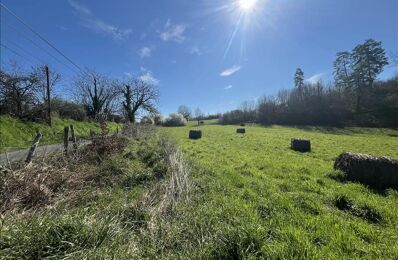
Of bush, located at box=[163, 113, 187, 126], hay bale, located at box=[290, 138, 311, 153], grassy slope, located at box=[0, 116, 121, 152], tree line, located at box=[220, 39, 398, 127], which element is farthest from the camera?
bush, located at box=[163, 113, 187, 126]

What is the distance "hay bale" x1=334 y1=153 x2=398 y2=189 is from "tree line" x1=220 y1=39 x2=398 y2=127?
4810 centimetres

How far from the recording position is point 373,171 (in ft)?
20.1

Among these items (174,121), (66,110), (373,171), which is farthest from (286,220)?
(174,121)

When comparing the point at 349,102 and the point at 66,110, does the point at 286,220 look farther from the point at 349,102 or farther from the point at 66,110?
the point at 349,102

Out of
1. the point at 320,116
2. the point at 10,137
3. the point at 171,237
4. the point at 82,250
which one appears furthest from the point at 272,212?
the point at 320,116

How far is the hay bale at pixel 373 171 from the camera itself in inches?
232

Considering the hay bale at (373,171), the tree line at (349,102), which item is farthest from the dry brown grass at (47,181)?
the tree line at (349,102)

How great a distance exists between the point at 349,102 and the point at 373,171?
61.1 meters

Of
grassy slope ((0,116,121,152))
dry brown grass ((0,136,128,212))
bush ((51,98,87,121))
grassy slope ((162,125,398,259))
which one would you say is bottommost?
grassy slope ((162,125,398,259))

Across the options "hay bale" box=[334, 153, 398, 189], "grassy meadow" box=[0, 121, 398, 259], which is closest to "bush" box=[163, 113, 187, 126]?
"grassy meadow" box=[0, 121, 398, 259]

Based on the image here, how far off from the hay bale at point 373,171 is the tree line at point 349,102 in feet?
158

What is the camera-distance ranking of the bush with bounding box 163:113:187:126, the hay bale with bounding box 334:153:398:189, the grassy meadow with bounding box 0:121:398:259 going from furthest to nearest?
the bush with bounding box 163:113:187:126, the hay bale with bounding box 334:153:398:189, the grassy meadow with bounding box 0:121:398:259

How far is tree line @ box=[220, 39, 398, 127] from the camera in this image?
50.4m

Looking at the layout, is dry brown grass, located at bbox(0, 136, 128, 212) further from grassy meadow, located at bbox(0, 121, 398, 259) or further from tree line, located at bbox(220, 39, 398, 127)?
tree line, located at bbox(220, 39, 398, 127)
